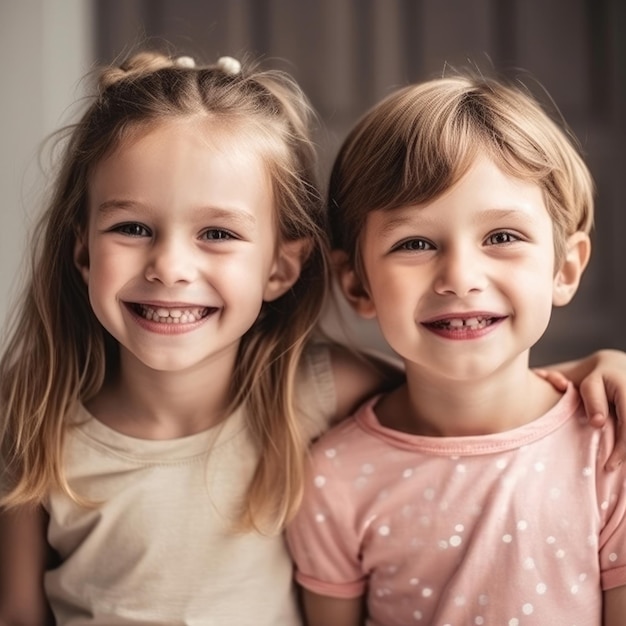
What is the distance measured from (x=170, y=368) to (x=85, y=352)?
0.22m

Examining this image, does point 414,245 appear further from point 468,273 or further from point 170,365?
point 170,365

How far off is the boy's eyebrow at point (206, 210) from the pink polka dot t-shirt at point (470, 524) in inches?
12.6

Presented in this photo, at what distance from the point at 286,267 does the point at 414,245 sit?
8.7 inches

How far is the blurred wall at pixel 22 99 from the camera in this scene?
1.71 metres

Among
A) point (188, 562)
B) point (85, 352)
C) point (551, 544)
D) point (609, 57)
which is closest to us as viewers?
point (551, 544)

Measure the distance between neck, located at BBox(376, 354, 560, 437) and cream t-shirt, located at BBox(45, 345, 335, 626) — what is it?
245 mm

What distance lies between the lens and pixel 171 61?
121 cm

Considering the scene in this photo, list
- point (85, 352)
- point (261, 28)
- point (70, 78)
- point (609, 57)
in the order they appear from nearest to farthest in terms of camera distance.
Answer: point (85, 352) → point (70, 78) → point (261, 28) → point (609, 57)

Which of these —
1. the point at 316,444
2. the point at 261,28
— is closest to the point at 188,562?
the point at 316,444

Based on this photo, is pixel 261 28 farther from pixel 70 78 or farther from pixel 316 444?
pixel 316 444

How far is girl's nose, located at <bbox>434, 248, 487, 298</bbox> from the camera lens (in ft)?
3.22

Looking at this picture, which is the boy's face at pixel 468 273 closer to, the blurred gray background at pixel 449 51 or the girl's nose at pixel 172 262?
the girl's nose at pixel 172 262

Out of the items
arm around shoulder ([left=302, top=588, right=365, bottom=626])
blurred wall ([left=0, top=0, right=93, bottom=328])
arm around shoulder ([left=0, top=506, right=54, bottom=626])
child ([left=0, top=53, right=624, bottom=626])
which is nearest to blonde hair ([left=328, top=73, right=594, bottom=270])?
child ([left=0, top=53, right=624, bottom=626])

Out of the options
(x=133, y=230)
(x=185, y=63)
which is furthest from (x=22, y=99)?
(x=133, y=230)
